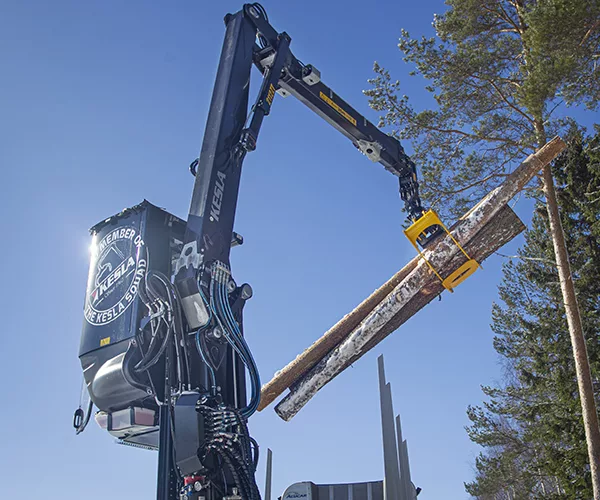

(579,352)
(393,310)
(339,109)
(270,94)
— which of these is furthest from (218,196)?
(579,352)

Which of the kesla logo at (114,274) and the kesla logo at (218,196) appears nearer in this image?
the kesla logo at (114,274)

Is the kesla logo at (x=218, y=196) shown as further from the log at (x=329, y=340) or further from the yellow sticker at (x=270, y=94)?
the log at (x=329, y=340)

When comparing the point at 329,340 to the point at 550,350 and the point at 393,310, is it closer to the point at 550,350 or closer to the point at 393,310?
the point at 393,310

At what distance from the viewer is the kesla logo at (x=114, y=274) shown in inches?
184

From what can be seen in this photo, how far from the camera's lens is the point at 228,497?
3.94 meters

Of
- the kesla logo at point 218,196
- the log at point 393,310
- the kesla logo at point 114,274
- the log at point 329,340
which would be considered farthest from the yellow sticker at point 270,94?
the log at point 329,340

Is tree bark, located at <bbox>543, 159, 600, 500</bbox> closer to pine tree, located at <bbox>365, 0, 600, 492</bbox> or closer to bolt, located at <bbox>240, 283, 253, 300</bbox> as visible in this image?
pine tree, located at <bbox>365, 0, 600, 492</bbox>

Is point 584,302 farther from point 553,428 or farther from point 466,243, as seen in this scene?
point 466,243

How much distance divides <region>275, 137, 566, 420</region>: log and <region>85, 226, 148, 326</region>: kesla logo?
2527 millimetres

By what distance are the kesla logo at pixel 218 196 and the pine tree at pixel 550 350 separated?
804cm

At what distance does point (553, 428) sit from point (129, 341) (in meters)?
10.4

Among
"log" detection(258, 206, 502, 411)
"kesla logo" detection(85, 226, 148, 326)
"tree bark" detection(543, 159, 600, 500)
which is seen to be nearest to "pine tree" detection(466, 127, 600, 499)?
"tree bark" detection(543, 159, 600, 500)

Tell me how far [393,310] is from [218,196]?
102 inches

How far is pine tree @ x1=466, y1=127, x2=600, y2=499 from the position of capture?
39.0 ft
